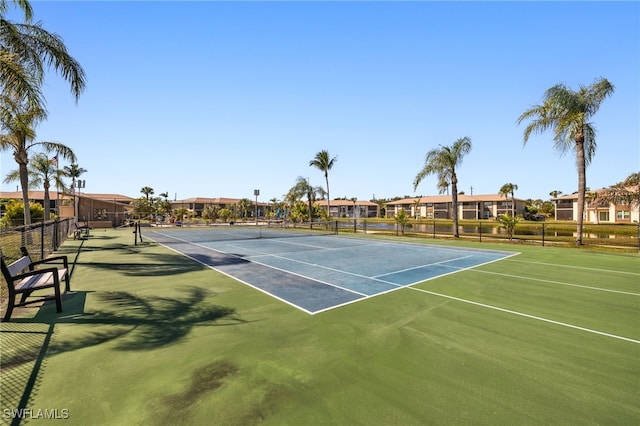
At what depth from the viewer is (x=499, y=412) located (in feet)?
11.0

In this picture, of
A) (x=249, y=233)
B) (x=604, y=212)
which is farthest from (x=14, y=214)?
(x=604, y=212)

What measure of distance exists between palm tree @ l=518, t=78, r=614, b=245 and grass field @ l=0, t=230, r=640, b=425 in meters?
15.1

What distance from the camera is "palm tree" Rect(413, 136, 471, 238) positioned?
25.9 meters

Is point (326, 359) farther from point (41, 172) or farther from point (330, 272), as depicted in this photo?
point (41, 172)

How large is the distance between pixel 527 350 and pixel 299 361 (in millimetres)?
3679

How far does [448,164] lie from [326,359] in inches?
993

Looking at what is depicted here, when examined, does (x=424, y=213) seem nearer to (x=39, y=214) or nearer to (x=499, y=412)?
(x=39, y=214)

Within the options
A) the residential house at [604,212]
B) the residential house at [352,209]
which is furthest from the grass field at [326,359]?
the residential house at [352,209]

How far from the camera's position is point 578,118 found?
748 inches

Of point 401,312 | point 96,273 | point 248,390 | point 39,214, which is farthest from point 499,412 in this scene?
point 39,214

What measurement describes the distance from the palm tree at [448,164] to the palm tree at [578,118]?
6.36 m

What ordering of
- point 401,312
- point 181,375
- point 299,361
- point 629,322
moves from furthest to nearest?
point 401,312 → point 629,322 → point 299,361 → point 181,375

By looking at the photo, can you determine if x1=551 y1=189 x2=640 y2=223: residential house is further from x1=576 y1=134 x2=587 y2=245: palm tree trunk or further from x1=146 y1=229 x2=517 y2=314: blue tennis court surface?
x1=146 y1=229 x2=517 y2=314: blue tennis court surface

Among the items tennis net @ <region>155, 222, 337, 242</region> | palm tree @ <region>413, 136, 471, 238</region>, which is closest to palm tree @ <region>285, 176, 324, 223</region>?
tennis net @ <region>155, 222, 337, 242</region>
